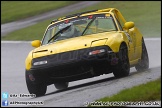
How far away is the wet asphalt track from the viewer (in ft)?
30.3

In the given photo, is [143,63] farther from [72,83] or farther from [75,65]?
[75,65]

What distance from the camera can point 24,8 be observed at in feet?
129

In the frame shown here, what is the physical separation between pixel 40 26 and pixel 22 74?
14567mm

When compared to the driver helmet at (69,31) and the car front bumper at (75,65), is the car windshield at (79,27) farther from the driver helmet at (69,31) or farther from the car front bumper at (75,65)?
the car front bumper at (75,65)

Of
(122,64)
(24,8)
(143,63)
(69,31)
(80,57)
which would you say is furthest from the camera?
(24,8)

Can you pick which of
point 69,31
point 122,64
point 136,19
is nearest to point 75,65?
point 122,64

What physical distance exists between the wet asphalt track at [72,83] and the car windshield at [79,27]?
1.06 meters

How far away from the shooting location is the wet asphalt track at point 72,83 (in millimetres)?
9234

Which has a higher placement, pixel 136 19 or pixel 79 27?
pixel 79 27

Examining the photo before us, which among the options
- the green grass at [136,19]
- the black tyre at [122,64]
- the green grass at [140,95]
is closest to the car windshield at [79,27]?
the black tyre at [122,64]

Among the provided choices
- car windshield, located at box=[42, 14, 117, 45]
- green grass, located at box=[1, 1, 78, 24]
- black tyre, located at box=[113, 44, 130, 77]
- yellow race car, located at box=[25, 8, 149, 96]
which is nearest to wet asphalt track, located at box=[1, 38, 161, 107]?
black tyre, located at box=[113, 44, 130, 77]

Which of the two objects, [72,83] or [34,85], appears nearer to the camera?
[34,85]

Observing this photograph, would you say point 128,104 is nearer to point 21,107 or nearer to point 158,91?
point 158,91

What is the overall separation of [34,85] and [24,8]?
28432 mm
